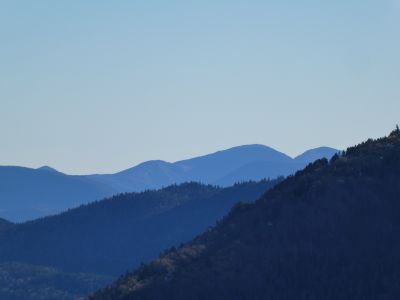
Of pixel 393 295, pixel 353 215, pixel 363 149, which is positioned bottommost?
pixel 393 295

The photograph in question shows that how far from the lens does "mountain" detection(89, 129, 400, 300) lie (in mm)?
156875

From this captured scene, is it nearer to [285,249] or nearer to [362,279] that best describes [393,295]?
[362,279]

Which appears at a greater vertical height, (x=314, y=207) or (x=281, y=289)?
(x=314, y=207)

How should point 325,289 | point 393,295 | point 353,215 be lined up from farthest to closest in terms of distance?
point 353,215, point 325,289, point 393,295

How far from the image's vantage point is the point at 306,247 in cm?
17125

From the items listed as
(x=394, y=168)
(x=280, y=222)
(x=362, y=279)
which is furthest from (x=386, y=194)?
(x=362, y=279)

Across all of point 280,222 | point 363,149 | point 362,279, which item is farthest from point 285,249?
point 363,149

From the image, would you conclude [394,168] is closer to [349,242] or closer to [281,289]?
[349,242]

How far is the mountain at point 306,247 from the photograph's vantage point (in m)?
157

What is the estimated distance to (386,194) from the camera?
17988cm

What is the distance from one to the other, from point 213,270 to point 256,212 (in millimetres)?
25031

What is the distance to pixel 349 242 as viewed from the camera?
554 feet

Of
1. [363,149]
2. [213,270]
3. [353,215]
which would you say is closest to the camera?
[213,270]

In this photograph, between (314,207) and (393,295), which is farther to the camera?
(314,207)
